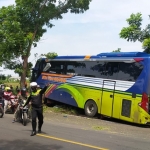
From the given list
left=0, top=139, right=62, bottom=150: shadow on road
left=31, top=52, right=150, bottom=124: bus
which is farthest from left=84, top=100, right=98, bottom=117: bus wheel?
left=0, top=139, right=62, bottom=150: shadow on road

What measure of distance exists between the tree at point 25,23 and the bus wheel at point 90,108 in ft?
21.4

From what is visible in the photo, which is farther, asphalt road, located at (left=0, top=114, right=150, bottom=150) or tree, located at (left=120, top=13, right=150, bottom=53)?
tree, located at (left=120, top=13, right=150, bottom=53)

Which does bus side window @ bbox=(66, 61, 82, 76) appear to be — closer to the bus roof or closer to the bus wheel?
the bus roof

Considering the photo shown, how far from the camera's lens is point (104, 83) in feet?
50.3

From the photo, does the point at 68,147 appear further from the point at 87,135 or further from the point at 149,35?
the point at 149,35

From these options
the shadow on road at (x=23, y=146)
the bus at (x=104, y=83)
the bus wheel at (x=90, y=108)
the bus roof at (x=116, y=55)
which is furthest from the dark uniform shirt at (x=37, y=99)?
the bus wheel at (x=90, y=108)

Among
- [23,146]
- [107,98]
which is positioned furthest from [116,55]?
[23,146]

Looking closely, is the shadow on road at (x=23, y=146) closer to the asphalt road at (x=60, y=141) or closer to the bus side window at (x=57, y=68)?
the asphalt road at (x=60, y=141)

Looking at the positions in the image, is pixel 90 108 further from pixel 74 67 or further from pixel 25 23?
pixel 25 23

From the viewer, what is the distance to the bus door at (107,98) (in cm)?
1491

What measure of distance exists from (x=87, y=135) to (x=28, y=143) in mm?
2364

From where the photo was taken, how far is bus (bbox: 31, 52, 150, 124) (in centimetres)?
1371

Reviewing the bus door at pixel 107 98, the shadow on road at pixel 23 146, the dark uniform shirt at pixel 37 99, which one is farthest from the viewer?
the bus door at pixel 107 98

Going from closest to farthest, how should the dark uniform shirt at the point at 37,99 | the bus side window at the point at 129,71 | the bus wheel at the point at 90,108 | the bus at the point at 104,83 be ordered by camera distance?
the dark uniform shirt at the point at 37,99, the bus at the point at 104,83, the bus side window at the point at 129,71, the bus wheel at the point at 90,108
